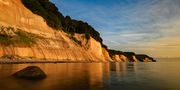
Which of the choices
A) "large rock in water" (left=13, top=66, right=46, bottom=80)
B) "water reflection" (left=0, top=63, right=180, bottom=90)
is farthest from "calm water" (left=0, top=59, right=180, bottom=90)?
"large rock in water" (left=13, top=66, right=46, bottom=80)

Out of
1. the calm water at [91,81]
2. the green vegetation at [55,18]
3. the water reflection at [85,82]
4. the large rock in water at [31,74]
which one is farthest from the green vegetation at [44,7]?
the large rock in water at [31,74]

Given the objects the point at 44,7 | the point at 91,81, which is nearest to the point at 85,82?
the point at 91,81

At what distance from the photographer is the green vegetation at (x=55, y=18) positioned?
87.1 meters

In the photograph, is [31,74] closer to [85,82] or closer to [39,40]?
[85,82]

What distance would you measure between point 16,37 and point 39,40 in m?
11.8

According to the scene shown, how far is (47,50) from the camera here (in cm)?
8025

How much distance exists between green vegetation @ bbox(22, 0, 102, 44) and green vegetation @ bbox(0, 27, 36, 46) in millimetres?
14510

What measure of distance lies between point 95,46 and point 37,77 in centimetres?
10258

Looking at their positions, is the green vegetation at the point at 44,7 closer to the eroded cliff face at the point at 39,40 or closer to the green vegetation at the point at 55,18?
the green vegetation at the point at 55,18

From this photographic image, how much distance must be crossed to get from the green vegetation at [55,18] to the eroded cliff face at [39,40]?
→ 3.10 metres

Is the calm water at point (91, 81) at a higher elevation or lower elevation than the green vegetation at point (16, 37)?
lower

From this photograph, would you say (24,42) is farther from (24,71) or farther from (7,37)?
(24,71)

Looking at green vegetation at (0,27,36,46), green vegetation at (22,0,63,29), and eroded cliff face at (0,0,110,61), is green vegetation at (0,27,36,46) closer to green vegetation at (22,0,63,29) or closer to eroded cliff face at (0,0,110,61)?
eroded cliff face at (0,0,110,61)

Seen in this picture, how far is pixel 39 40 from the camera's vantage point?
3105 inches
